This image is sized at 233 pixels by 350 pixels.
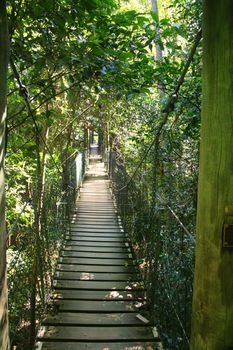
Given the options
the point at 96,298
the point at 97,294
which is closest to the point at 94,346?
the point at 96,298

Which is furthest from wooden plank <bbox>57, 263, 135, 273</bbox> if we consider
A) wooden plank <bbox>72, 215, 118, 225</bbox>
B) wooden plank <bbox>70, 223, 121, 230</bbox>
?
wooden plank <bbox>72, 215, 118, 225</bbox>

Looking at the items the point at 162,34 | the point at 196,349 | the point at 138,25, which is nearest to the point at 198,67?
the point at 162,34

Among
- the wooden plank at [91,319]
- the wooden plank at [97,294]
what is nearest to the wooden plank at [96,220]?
the wooden plank at [97,294]

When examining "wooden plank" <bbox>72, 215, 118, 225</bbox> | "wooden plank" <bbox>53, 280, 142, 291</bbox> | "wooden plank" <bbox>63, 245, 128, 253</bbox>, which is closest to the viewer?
"wooden plank" <bbox>53, 280, 142, 291</bbox>

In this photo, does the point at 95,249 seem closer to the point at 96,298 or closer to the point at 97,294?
the point at 97,294

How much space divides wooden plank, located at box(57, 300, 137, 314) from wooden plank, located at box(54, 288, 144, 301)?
0.17 feet

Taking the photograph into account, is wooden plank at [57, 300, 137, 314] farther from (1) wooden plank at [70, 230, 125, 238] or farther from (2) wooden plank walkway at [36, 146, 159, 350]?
(1) wooden plank at [70, 230, 125, 238]

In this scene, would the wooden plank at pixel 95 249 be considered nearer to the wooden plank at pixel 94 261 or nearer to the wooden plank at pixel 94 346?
the wooden plank at pixel 94 261

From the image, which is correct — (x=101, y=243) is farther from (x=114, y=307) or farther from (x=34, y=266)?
(x=34, y=266)

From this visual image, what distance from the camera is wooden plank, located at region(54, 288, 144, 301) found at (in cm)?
285

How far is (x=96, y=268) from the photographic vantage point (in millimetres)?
3502

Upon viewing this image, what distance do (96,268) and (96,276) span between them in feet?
0.68

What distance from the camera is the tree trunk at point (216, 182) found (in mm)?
752

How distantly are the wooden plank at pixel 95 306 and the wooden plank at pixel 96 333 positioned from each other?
0.25m
